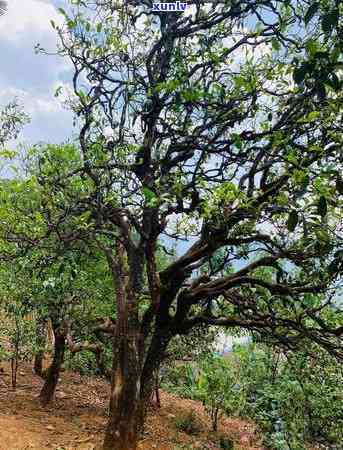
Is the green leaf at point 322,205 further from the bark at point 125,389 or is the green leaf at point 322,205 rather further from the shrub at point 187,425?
the shrub at point 187,425

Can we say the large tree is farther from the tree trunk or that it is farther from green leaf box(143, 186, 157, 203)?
the tree trunk

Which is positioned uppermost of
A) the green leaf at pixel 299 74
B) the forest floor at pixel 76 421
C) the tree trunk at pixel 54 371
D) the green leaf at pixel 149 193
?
the green leaf at pixel 149 193

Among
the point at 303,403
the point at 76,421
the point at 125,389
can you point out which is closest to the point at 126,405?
the point at 125,389

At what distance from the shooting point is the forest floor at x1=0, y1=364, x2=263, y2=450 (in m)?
8.79

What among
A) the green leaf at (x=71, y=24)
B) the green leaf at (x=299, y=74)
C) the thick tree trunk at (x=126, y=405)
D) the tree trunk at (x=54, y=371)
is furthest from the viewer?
the tree trunk at (x=54, y=371)

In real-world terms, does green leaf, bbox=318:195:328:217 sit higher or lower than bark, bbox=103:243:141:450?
higher

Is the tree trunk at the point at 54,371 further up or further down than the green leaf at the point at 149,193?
further down

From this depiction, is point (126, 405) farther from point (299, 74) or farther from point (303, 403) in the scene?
point (299, 74)

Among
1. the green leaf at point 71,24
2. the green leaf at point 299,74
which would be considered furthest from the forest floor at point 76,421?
the green leaf at point 299,74

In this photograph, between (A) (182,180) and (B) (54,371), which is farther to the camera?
(B) (54,371)

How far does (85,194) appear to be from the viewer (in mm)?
6797

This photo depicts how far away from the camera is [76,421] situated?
1060cm

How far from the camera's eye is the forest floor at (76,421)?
28.8 ft

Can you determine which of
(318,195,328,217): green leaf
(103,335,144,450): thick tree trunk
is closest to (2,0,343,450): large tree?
(103,335,144,450): thick tree trunk
